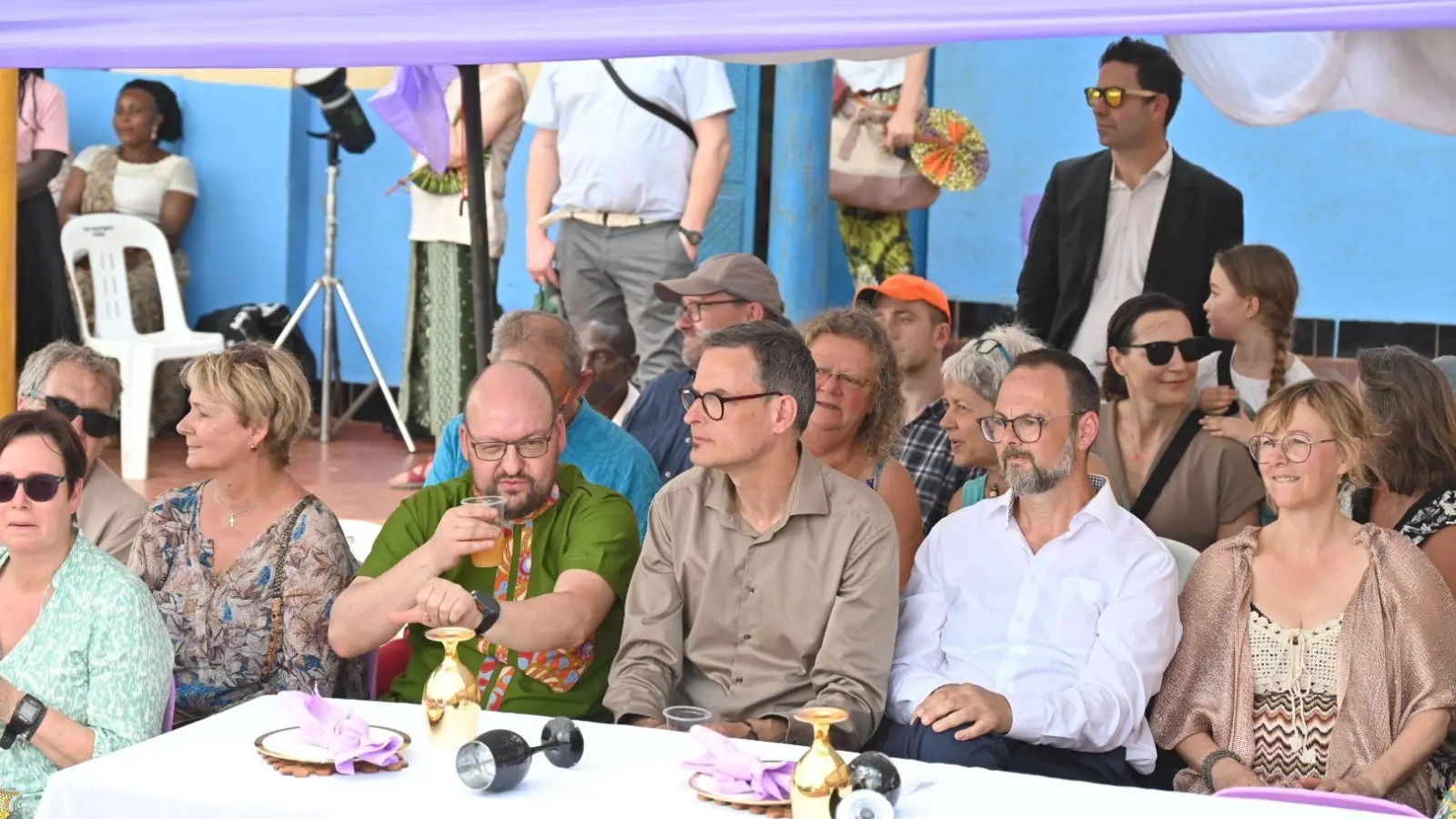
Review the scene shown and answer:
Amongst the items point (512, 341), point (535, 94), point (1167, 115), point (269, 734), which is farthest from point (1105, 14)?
point (535, 94)

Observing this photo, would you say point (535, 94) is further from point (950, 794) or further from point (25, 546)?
point (950, 794)

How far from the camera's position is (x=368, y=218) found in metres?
10.1

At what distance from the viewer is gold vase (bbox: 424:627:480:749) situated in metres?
2.81

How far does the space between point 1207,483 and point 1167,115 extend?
63.6 inches

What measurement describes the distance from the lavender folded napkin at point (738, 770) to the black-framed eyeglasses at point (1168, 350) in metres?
2.13

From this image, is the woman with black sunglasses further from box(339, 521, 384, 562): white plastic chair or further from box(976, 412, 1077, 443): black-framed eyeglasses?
box(339, 521, 384, 562): white plastic chair

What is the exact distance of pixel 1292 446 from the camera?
3.54 metres

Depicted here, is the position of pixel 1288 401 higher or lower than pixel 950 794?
higher

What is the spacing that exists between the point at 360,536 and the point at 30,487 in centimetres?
168

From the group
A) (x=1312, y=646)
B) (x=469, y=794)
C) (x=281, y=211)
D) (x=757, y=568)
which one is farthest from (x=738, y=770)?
(x=281, y=211)

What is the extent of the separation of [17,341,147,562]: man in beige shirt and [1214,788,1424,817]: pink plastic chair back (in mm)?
2560

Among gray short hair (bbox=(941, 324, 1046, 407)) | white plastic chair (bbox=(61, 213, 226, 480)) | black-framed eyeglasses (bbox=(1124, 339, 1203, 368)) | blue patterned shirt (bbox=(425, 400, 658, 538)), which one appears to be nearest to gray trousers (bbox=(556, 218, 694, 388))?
blue patterned shirt (bbox=(425, 400, 658, 538))

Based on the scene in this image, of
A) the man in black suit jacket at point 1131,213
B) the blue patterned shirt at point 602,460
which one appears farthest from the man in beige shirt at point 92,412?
the man in black suit jacket at point 1131,213

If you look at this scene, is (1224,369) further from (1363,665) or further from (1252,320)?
(1363,665)
